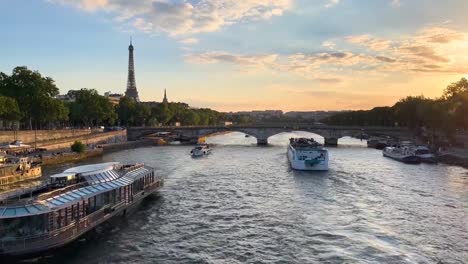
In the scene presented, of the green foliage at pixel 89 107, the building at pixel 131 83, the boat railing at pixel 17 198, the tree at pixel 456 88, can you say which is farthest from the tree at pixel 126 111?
the boat railing at pixel 17 198

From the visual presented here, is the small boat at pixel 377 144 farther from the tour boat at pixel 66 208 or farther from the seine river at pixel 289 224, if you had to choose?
the tour boat at pixel 66 208

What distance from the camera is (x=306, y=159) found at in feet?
160

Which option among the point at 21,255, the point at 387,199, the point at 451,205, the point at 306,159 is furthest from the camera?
the point at 306,159

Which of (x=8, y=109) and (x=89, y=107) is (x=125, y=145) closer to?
(x=89, y=107)

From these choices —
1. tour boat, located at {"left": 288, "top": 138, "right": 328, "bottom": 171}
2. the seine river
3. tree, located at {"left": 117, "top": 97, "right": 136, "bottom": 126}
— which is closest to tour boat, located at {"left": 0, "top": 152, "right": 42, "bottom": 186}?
the seine river

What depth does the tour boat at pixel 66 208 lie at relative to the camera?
19016mm

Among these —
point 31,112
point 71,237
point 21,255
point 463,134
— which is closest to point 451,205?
point 71,237

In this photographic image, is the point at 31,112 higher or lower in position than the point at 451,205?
higher

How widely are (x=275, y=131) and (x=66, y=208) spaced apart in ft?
255

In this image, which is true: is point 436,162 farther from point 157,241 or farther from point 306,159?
point 157,241

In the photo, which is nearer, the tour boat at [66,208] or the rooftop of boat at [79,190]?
the tour boat at [66,208]

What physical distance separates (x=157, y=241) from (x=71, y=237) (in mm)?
3567

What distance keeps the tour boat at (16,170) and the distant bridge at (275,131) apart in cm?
5331

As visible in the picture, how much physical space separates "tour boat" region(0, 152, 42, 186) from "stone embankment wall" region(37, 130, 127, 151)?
1841 centimetres
